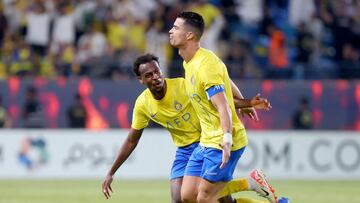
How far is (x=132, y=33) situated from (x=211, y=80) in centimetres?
1190

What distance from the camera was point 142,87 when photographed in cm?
2034

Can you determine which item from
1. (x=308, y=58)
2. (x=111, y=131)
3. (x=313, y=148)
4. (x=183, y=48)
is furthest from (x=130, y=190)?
(x=183, y=48)

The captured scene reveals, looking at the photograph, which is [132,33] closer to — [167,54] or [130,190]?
[167,54]

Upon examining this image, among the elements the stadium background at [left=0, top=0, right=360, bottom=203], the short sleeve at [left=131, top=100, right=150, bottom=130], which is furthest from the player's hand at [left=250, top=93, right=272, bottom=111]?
the stadium background at [left=0, top=0, right=360, bottom=203]

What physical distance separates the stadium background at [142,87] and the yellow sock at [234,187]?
8.64 meters

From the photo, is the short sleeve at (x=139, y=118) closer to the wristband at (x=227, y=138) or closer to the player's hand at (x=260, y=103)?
the player's hand at (x=260, y=103)

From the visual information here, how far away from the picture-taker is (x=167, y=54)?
2083cm

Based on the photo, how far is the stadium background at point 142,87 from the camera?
64.4 feet

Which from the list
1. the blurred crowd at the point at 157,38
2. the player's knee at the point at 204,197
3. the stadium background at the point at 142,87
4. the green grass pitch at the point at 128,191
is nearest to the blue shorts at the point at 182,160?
the player's knee at the point at 204,197

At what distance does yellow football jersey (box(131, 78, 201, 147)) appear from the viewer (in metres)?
10.3

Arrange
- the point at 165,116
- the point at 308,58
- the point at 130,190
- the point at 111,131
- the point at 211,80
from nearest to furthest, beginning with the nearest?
the point at 211,80
the point at 165,116
the point at 130,190
the point at 111,131
the point at 308,58

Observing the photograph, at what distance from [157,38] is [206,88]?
38.7 feet

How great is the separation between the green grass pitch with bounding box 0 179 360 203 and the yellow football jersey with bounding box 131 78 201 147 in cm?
420

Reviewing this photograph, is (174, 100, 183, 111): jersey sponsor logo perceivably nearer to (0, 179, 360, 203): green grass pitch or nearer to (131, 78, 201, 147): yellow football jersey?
(131, 78, 201, 147): yellow football jersey
